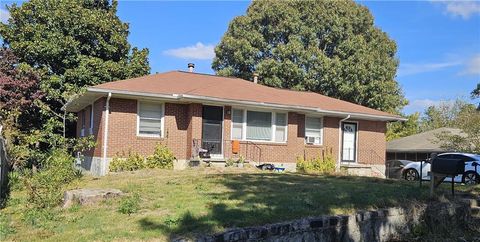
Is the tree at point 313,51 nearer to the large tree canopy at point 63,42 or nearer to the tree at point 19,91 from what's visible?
the large tree canopy at point 63,42

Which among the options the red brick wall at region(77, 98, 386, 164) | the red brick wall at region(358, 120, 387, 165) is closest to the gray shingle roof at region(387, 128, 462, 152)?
the red brick wall at region(358, 120, 387, 165)

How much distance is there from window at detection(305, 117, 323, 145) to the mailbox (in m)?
11.8

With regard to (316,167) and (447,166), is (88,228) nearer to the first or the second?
(447,166)

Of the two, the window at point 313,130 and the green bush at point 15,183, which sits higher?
the window at point 313,130

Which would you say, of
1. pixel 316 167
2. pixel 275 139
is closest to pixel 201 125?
pixel 275 139

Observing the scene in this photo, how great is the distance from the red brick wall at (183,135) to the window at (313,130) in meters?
0.20

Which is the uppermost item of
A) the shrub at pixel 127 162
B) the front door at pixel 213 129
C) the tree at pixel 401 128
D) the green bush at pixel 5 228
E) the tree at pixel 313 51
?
the tree at pixel 313 51

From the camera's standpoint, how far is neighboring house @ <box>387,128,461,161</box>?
32062 millimetres

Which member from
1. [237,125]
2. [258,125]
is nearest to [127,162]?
[237,125]

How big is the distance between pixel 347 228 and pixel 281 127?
40.9 ft

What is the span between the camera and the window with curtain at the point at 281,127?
19.5 metres

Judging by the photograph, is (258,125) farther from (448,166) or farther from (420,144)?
(420,144)

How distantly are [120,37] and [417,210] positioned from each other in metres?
20.5

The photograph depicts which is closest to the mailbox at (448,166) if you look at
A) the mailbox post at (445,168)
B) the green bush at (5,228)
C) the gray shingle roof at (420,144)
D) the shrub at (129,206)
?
the mailbox post at (445,168)
